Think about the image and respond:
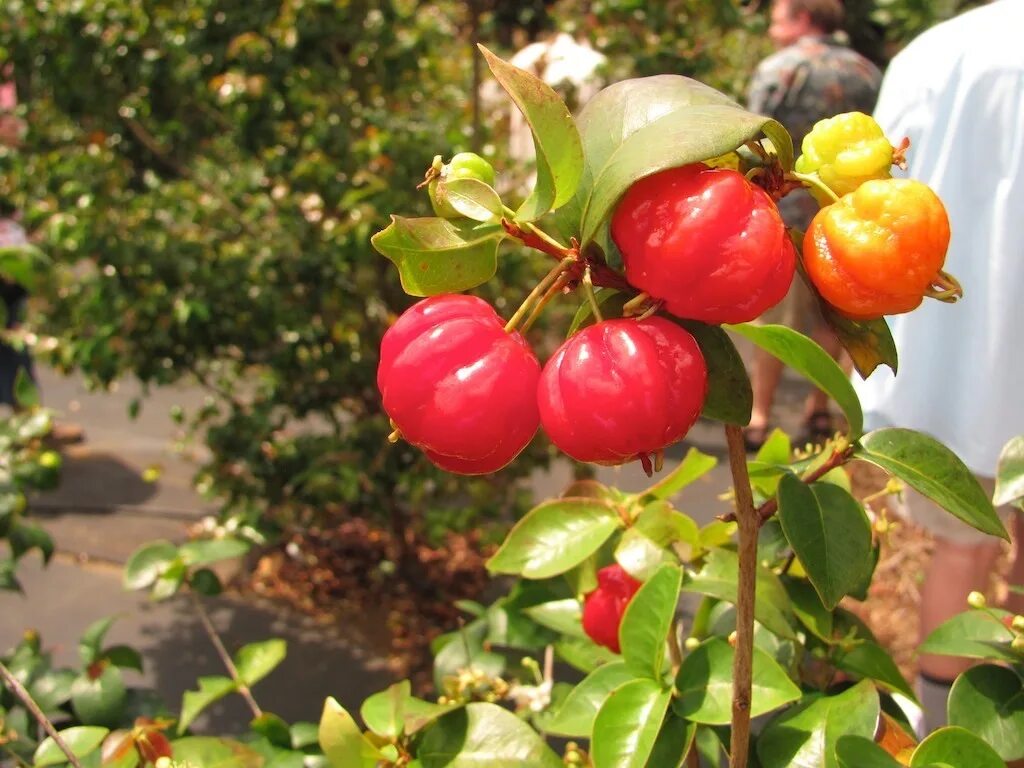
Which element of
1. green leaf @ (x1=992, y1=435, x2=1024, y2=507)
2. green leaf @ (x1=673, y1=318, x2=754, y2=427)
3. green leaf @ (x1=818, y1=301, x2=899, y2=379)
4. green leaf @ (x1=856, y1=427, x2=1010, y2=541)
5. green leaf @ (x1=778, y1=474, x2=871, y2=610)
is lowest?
green leaf @ (x1=992, y1=435, x2=1024, y2=507)

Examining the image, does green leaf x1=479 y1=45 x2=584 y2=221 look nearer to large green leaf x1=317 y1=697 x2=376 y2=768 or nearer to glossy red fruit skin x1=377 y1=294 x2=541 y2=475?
glossy red fruit skin x1=377 y1=294 x2=541 y2=475

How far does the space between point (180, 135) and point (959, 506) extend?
2267mm

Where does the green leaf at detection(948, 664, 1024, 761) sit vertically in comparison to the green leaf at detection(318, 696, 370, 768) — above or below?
above

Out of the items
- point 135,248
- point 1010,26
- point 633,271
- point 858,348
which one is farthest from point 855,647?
point 135,248

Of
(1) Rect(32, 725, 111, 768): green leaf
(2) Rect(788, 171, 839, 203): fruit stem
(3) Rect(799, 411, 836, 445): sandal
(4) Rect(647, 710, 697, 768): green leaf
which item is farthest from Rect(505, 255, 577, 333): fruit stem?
(3) Rect(799, 411, 836, 445): sandal

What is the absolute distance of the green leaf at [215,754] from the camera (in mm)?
907

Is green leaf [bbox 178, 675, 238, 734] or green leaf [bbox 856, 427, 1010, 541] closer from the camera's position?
green leaf [bbox 856, 427, 1010, 541]

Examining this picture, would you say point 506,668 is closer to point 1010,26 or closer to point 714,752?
point 714,752

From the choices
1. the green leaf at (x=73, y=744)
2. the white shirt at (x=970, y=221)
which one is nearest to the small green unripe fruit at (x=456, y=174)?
the green leaf at (x=73, y=744)

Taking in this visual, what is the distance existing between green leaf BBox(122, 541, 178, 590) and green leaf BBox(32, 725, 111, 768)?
0.94 feet

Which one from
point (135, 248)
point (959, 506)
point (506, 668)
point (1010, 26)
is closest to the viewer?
point (959, 506)

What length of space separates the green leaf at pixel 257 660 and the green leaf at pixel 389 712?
0.28 m

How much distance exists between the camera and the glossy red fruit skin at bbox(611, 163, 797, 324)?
19.1 inches

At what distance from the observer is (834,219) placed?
515mm
